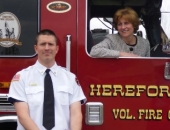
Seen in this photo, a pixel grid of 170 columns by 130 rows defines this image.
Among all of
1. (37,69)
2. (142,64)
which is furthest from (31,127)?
(142,64)

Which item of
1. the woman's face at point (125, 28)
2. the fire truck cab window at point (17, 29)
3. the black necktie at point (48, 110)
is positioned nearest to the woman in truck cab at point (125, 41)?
the woman's face at point (125, 28)

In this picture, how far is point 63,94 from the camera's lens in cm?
296

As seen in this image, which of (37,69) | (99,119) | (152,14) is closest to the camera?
(37,69)

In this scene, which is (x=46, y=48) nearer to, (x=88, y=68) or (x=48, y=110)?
(x=48, y=110)

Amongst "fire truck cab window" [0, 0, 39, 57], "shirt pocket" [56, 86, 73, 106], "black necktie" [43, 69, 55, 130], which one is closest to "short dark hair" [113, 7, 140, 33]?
"fire truck cab window" [0, 0, 39, 57]

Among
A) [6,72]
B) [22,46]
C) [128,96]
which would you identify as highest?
[22,46]

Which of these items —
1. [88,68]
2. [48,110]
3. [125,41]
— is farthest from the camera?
[125,41]

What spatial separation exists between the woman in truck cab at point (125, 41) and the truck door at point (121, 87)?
8cm

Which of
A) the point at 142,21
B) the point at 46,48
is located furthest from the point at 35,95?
the point at 142,21

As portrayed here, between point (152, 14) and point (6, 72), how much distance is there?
1.46 meters

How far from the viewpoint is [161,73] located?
11.6 feet

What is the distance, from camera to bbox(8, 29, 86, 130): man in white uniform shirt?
289 centimetres

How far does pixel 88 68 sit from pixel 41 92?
2.40 feet

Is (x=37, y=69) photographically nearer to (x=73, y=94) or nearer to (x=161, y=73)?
(x=73, y=94)
